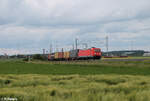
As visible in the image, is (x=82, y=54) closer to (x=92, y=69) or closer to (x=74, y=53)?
(x=74, y=53)

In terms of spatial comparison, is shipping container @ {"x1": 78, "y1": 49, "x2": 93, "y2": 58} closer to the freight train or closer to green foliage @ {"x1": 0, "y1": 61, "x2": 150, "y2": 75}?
the freight train

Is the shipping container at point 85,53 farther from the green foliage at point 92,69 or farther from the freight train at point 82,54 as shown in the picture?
the green foliage at point 92,69

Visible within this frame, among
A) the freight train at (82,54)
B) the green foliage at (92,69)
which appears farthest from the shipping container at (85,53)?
the green foliage at (92,69)

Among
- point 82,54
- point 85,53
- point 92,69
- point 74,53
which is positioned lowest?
point 92,69

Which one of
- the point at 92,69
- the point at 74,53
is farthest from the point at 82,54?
the point at 92,69

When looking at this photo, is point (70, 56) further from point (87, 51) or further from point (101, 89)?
point (101, 89)

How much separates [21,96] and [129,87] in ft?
16.1

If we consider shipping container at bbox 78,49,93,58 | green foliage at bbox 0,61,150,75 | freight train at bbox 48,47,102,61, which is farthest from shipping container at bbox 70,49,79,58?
green foliage at bbox 0,61,150,75

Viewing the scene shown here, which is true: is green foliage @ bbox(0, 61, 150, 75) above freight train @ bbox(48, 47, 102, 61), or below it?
below

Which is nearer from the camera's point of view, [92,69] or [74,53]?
[92,69]

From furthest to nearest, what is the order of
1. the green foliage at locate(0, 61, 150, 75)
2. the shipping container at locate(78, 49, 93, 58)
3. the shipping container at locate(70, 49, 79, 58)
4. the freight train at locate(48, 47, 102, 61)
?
the shipping container at locate(70, 49, 79, 58), the shipping container at locate(78, 49, 93, 58), the freight train at locate(48, 47, 102, 61), the green foliage at locate(0, 61, 150, 75)

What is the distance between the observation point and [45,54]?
352 ft

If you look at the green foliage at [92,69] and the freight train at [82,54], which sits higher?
the freight train at [82,54]

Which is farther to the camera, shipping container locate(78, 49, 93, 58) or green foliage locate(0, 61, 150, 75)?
shipping container locate(78, 49, 93, 58)
